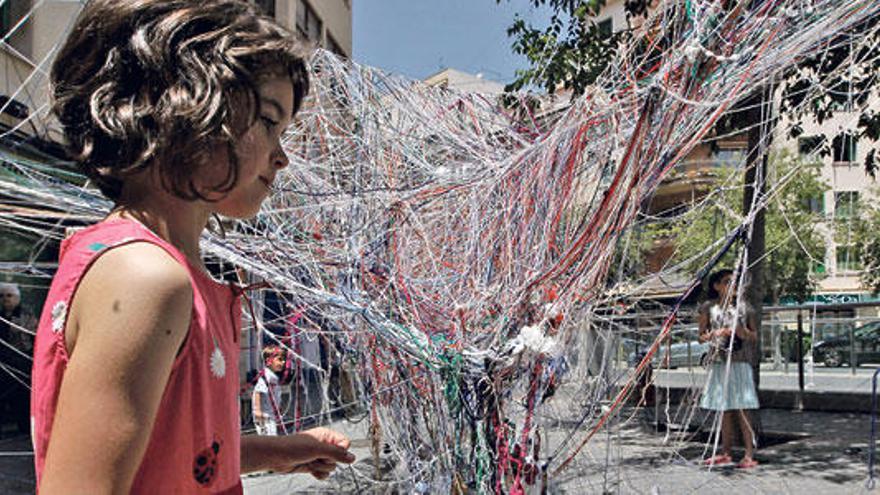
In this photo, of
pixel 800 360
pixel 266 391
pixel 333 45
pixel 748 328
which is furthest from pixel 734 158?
pixel 333 45

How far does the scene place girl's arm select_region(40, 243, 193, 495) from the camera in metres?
0.72

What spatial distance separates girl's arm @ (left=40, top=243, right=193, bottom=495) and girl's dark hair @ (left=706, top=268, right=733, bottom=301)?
19.4 feet

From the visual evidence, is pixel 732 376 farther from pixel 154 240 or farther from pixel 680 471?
pixel 154 240

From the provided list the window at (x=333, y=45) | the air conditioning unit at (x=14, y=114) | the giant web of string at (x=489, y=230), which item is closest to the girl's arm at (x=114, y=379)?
the giant web of string at (x=489, y=230)

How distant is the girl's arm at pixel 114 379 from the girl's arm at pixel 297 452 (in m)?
0.44

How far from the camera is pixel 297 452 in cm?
123

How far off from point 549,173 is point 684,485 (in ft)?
11.1

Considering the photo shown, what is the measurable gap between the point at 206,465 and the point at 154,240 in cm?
28

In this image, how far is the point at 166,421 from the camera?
2.69 ft

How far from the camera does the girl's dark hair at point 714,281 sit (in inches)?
241

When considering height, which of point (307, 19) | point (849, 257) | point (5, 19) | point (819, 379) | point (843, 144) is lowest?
point (819, 379)

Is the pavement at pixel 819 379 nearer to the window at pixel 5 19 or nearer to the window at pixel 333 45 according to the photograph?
the window at pixel 5 19

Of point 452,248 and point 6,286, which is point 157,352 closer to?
point 452,248

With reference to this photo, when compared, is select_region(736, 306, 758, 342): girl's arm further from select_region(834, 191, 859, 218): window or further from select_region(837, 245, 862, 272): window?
select_region(834, 191, 859, 218): window
